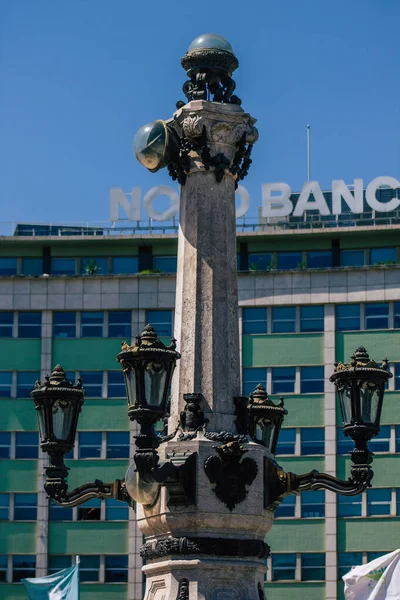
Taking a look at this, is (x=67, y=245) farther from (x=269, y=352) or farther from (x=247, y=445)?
(x=247, y=445)

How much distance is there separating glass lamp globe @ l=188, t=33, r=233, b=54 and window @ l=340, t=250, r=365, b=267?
223 ft

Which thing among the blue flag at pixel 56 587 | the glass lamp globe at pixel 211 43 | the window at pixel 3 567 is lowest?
the window at pixel 3 567

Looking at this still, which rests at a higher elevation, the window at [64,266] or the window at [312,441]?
the window at [64,266]

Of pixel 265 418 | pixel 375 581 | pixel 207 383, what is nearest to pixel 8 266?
pixel 375 581

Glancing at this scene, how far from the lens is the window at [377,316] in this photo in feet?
289

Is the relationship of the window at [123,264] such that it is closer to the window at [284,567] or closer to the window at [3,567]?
the window at [3,567]

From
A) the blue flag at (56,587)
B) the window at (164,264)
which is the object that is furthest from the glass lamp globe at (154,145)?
the window at (164,264)

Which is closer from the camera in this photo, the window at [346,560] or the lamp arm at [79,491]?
the lamp arm at [79,491]

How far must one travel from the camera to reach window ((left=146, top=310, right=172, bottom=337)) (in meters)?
89.8

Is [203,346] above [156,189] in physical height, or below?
below

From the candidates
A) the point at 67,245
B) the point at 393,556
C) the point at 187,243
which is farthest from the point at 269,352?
the point at 187,243

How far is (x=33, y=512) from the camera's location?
88312mm

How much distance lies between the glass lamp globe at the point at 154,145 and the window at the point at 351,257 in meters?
68.5

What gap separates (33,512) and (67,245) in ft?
48.9
